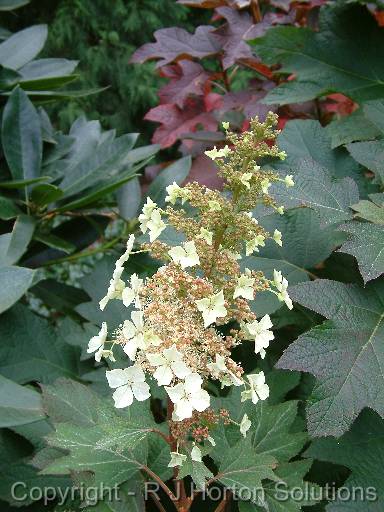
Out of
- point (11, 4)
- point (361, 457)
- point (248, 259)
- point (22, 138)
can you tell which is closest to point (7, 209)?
point (22, 138)

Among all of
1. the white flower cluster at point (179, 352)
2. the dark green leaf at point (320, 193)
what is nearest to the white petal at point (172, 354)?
the white flower cluster at point (179, 352)

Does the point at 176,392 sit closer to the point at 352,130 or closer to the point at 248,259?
the point at 248,259

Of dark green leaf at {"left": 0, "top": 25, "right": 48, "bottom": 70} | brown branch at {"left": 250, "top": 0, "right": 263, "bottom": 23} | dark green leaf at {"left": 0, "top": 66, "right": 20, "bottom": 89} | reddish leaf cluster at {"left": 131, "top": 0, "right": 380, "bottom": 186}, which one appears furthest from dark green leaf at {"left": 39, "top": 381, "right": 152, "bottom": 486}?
brown branch at {"left": 250, "top": 0, "right": 263, "bottom": 23}

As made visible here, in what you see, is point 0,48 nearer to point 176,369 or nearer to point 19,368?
point 19,368

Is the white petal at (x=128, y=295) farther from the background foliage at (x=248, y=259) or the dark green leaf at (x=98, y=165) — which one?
the dark green leaf at (x=98, y=165)

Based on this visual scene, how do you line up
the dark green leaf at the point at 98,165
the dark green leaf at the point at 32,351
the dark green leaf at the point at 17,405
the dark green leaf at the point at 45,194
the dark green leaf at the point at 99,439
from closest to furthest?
the dark green leaf at the point at 99,439
the dark green leaf at the point at 17,405
the dark green leaf at the point at 32,351
the dark green leaf at the point at 45,194
the dark green leaf at the point at 98,165

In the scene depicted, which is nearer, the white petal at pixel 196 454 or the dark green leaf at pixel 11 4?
the white petal at pixel 196 454

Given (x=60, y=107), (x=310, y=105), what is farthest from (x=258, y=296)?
(x=60, y=107)

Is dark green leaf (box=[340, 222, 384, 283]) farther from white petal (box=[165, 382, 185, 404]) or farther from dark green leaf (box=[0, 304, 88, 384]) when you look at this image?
dark green leaf (box=[0, 304, 88, 384])
